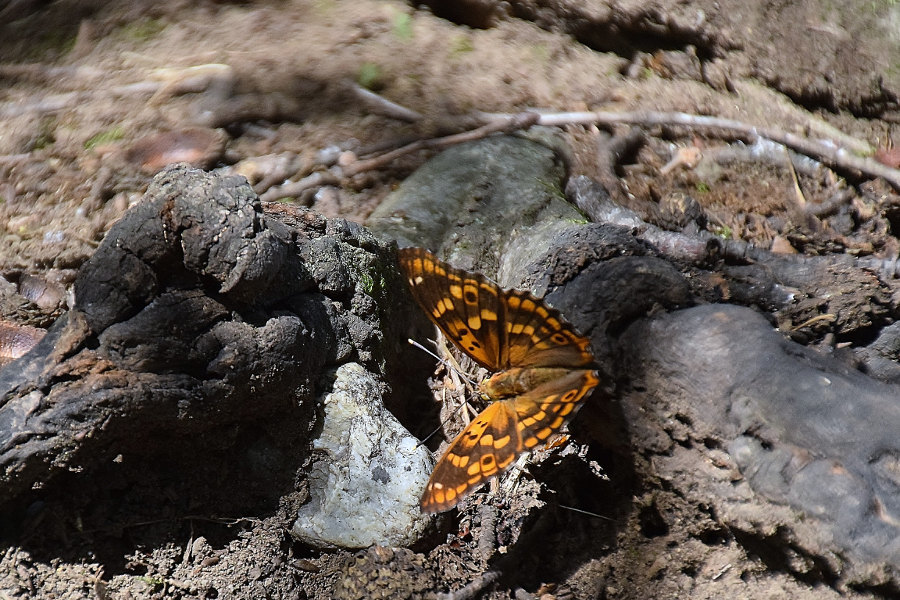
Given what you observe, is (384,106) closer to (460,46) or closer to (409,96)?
(409,96)

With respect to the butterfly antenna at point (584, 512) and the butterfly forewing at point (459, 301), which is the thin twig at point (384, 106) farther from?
the butterfly antenna at point (584, 512)

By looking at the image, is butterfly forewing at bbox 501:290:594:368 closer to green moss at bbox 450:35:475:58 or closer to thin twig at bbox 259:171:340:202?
thin twig at bbox 259:171:340:202

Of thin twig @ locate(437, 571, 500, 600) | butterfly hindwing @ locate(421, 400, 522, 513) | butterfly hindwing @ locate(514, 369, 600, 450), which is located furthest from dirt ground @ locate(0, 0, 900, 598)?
thin twig @ locate(437, 571, 500, 600)

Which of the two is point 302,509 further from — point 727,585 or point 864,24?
point 864,24

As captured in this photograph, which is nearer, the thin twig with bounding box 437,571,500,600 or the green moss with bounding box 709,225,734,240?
the thin twig with bounding box 437,571,500,600

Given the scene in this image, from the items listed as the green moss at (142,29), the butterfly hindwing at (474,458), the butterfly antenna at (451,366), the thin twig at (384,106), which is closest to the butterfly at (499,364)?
the butterfly hindwing at (474,458)

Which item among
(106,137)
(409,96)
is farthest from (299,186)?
(106,137)
